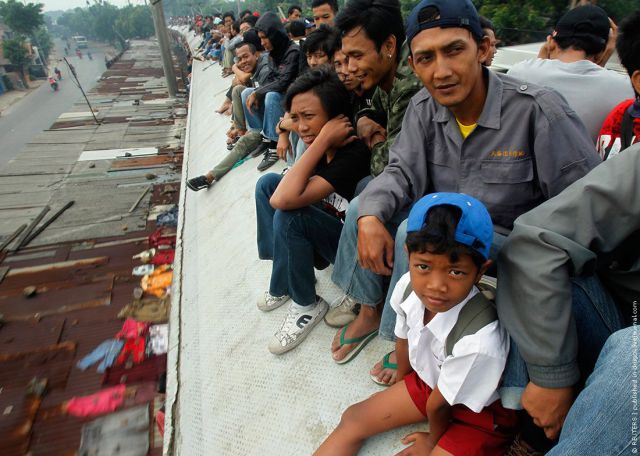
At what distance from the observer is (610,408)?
914 mm

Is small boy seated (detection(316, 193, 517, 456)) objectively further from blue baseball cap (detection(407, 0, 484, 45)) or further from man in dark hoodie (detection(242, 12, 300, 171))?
man in dark hoodie (detection(242, 12, 300, 171))

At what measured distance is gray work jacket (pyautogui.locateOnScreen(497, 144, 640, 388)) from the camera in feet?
3.66

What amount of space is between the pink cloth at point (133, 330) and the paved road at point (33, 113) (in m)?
20.8

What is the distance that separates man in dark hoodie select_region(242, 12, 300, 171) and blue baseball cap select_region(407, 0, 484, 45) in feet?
11.3

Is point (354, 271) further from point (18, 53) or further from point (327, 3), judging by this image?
point (18, 53)

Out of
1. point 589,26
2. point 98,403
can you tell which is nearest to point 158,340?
point 98,403

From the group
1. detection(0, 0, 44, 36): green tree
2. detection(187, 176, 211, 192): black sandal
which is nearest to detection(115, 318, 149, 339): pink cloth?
detection(187, 176, 211, 192): black sandal

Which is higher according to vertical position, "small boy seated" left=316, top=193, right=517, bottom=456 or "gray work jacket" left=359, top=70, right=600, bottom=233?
"gray work jacket" left=359, top=70, right=600, bottom=233

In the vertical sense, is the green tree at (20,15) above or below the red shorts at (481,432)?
above

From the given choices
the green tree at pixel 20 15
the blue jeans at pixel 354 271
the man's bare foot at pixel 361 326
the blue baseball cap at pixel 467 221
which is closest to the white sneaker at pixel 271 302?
the man's bare foot at pixel 361 326

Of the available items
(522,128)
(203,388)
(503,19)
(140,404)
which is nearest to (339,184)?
(522,128)

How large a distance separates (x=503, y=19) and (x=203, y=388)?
1881cm

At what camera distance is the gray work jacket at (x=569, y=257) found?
112cm

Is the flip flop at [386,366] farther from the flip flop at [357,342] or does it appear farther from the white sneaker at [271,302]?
the white sneaker at [271,302]
